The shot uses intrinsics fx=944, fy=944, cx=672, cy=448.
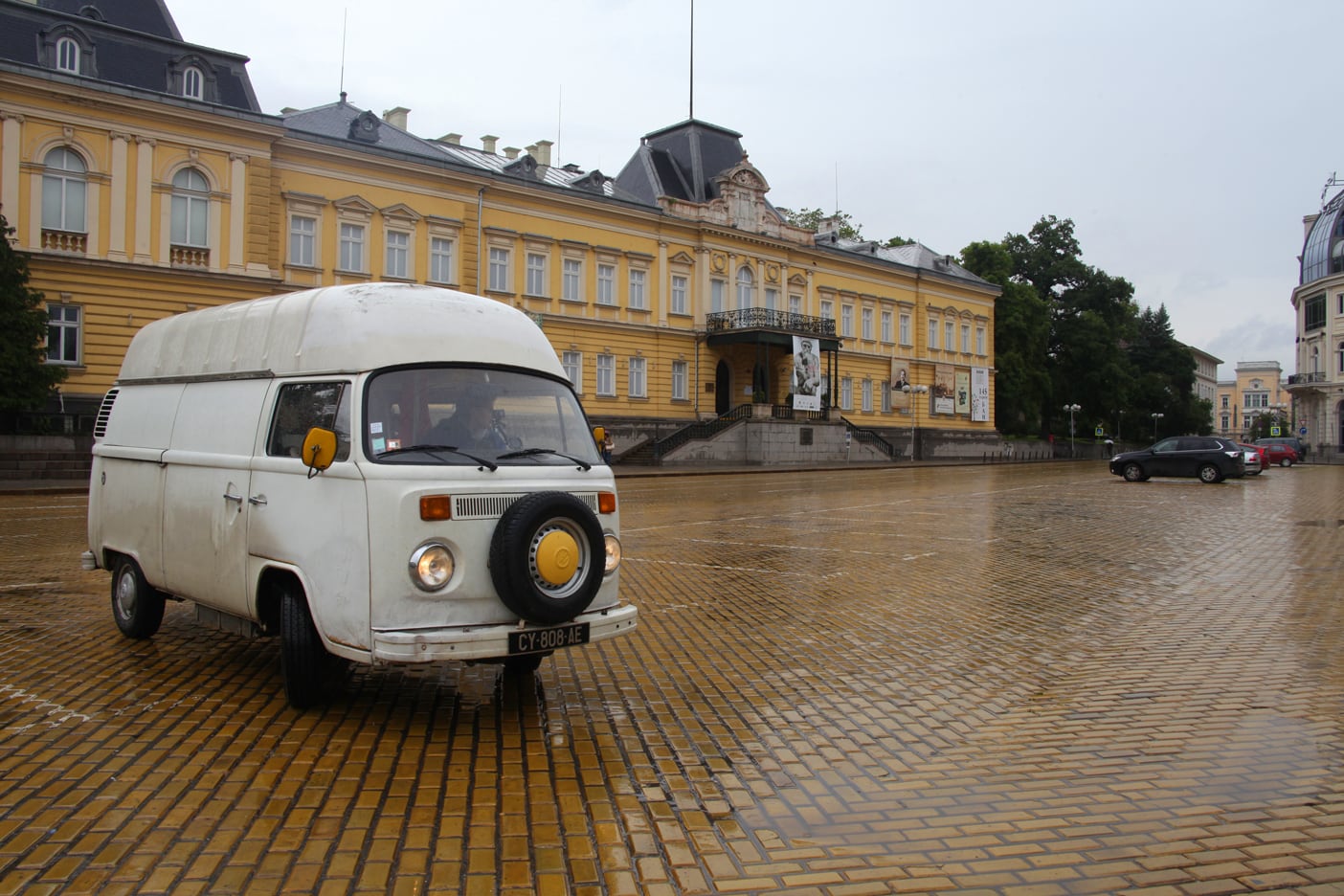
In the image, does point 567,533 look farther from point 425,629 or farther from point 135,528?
point 135,528

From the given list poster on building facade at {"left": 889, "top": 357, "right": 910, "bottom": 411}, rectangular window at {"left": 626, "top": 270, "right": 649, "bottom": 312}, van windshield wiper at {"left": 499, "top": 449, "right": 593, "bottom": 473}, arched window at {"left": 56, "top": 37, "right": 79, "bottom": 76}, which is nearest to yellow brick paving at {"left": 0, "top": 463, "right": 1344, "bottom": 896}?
van windshield wiper at {"left": 499, "top": 449, "right": 593, "bottom": 473}

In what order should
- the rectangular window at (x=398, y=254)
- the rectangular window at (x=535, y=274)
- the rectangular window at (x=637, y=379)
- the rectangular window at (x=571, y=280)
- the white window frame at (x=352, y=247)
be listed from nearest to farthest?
the white window frame at (x=352, y=247)
the rectangular window at (x=398, y=254)
the rectangular window at (x=535, y=274)
the rectangular window at (x=571, y=280)
the rectangular window at (x=637, y=379)

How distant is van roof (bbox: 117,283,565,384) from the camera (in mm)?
5773

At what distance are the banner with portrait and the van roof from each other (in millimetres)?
43633

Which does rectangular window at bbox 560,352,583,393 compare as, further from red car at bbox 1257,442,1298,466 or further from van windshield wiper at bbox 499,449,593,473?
red car at bbox 1257,442,1298,466

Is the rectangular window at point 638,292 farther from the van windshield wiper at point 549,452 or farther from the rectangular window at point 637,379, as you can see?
the van windshield wiper at point 549,452

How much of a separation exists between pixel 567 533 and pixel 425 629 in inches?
37.7

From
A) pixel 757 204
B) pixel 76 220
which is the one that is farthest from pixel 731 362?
pixel 76 220

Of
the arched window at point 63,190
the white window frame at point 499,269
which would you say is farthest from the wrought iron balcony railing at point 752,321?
the arched window at point 63,190

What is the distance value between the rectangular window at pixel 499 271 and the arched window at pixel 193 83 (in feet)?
41.5

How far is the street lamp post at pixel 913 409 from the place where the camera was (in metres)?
60.9

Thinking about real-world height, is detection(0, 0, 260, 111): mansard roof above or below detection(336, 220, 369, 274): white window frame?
above

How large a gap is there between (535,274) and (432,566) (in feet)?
127

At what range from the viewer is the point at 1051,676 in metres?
6.90
